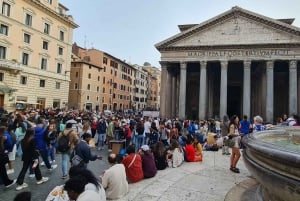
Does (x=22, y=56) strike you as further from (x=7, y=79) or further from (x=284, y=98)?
(x=284, y=98)

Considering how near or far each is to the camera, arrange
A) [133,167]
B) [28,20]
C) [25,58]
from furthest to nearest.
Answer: [28,20], [25,58], [133,167]

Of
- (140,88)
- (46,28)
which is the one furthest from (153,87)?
(46,28)

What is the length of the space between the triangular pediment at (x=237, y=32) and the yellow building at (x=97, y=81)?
19333 mm

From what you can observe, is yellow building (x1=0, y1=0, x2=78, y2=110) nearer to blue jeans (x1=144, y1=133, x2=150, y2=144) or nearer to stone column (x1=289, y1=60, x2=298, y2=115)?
blue jeans (x1=144, y1=133, x2=150, y2=144)

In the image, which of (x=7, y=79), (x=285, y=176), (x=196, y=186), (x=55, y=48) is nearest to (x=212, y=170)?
(x=196, y=186)

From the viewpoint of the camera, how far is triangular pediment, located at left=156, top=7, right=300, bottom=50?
2503cm

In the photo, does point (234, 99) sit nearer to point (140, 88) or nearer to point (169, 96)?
point (169, 96)

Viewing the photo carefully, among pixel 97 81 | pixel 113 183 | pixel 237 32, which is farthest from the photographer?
pixel 97 81

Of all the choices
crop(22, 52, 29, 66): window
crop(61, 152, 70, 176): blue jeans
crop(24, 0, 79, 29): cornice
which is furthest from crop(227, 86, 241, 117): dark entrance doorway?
crop(61, 152, 70, 176): blue jeans

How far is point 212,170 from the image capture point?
7.22 m

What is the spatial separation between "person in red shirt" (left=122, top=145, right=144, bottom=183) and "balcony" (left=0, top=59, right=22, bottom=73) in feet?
77.6

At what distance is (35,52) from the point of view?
2992 centimetres

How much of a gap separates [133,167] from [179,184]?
45.9 inches

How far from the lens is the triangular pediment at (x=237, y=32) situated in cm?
2503
